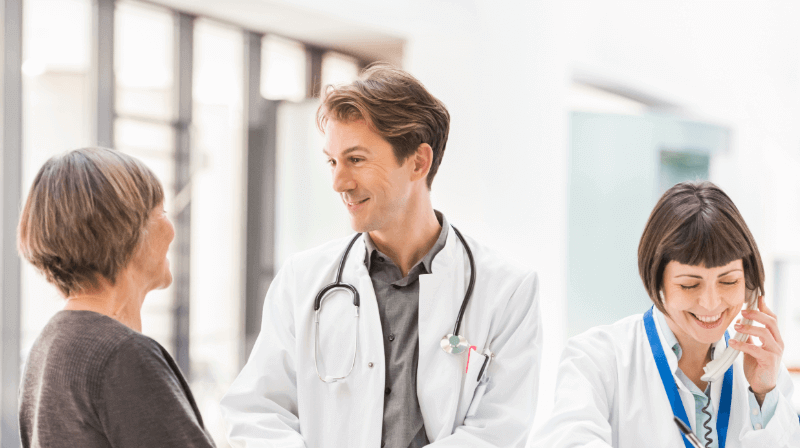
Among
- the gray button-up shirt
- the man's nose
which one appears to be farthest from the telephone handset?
the man's nose

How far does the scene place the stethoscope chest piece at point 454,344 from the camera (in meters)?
1.63

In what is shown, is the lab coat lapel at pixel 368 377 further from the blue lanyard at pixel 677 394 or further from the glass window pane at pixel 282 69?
the glass window pane at pixel 282 69

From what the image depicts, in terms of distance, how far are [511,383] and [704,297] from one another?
47cm

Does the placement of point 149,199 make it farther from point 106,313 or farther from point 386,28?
point 386,28

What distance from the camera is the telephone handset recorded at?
161 centimetres

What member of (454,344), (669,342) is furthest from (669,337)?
(454,344)

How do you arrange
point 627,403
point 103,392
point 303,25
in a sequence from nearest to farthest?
point 103,392 < point 627,403 < point 303,25

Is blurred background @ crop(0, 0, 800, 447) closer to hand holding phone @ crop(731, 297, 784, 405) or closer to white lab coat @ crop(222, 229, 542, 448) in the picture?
hand holding phone @ crop(731, 297, 784, 405)

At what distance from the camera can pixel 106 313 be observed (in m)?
1.18

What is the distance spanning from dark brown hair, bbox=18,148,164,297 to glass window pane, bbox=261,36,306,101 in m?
3.04

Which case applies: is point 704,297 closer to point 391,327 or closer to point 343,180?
point 391,327

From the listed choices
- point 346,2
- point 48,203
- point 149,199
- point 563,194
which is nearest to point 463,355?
point 149,199

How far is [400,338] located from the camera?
1.70 meters

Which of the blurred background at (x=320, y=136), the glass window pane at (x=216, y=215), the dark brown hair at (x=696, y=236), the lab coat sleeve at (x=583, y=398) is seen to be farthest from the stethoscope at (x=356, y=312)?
the glass window pane at (x=216, y=215)
